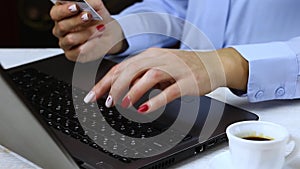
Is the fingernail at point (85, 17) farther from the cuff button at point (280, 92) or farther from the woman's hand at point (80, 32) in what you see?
the cuff button at point (280, 92)

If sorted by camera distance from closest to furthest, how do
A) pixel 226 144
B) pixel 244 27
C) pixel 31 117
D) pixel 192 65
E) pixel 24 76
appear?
pixel 31 117, pixel 226 144, pixel 192 65, pixel 24 76, pixel 244 27

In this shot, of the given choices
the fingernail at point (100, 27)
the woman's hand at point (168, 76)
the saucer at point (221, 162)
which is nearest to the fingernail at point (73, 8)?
the fingernail at point (100, 27)

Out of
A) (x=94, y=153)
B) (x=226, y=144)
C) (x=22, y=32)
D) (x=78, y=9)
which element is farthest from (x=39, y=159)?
(x=22, y=32)

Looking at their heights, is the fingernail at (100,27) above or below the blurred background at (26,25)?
above

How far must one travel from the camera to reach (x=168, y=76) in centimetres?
102

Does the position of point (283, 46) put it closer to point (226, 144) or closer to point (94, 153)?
point (226, 144)

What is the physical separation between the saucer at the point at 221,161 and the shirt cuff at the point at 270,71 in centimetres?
25

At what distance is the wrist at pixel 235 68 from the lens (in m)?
1.08

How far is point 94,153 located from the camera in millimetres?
830

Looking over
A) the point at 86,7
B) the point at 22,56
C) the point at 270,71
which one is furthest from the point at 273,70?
the point at 22,56

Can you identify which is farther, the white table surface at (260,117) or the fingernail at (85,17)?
the fingernail at (85,17)

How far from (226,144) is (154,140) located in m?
0.12

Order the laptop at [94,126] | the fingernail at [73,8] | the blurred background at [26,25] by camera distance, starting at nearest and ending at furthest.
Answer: the laptop at [94,126]
the fingernail at [73,8]
the blurred background at [26,25]

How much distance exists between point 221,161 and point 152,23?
71cm
